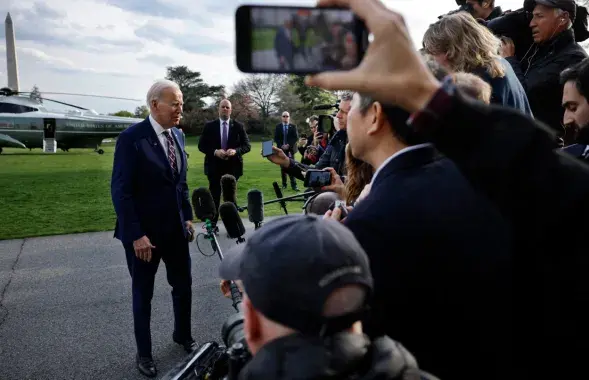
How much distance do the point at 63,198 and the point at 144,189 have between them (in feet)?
33.6

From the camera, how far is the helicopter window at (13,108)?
2953 cm

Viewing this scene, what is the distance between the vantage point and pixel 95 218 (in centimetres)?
975

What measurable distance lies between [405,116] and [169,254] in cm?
291

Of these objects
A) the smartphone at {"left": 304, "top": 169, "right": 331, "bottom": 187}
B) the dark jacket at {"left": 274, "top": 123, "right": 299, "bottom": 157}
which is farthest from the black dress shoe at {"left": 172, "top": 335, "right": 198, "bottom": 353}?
the dark jacket at {"left": 274, "top": 123, "right": 299, "bottom": 157}

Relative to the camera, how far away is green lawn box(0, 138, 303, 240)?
9008mm

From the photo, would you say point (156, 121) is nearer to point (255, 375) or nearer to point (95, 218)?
point (255, 375)

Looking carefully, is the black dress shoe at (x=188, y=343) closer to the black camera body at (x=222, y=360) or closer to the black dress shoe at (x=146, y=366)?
the black dress shoe at (x=146, y=366)

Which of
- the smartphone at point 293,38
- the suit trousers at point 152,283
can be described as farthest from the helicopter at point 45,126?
the smartphone at point 293,38

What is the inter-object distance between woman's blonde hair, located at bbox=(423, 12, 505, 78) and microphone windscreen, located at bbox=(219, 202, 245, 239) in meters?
1.50

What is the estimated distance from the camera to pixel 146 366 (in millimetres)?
3623

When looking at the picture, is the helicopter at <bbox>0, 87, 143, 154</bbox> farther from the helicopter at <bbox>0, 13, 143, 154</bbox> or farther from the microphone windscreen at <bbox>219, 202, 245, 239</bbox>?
the microphone windscreen at <bbox>219, 202, 245, 239</bbox>

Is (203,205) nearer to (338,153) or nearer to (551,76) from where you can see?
(338,153)

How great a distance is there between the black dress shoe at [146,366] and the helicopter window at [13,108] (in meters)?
31.8

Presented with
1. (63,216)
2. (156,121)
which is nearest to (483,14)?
(156,121)
